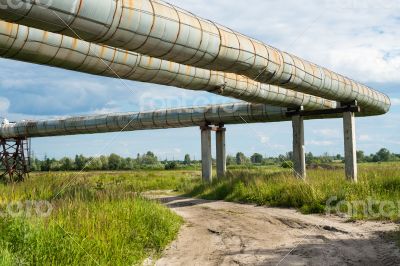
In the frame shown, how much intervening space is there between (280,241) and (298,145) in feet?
40.3

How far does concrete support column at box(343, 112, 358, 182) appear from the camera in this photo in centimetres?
1817

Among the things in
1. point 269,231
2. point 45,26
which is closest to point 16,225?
point 45,26

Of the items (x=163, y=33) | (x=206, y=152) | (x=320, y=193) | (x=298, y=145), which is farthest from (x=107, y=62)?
(x=206, y=152)

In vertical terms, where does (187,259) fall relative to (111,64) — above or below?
below

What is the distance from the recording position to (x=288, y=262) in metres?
6.83

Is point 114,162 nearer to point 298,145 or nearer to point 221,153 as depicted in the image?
point 221,153

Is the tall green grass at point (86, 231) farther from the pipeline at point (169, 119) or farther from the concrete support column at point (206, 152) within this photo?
the concrete support column at point (206, 152)

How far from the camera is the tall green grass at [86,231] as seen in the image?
583 cm

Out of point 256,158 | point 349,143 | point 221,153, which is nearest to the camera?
point 349,143

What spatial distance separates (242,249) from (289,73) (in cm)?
725

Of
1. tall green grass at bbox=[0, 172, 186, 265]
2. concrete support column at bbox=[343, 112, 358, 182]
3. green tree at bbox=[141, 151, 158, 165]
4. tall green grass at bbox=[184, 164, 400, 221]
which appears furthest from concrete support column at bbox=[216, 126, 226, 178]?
green tree at bbox=[141, 151, 158, 165]

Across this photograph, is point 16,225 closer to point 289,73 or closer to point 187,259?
point 187,259

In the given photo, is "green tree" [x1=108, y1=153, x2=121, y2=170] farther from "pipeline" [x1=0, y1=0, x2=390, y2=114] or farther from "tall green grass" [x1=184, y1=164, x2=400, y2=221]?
"pipeline" [x1=0, y1=0, x2=390, y2=114]

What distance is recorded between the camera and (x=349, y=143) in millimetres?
18578
